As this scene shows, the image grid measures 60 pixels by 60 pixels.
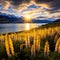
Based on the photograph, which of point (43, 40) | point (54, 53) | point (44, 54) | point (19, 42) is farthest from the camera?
point (43, 40)

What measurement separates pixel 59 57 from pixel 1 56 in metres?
2.19

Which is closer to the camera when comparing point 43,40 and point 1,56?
point 1,56

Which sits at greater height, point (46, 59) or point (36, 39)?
point (36, 39)

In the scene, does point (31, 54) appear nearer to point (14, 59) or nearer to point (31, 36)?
point (14, 59)

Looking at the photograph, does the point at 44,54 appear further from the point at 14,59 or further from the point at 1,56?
the point at 1,56

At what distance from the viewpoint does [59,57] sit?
7703mm

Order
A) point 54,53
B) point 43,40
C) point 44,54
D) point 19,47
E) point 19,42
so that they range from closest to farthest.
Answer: point 44,54 < point 54,53 < point 19,47 < point 19,42 < point 43,40

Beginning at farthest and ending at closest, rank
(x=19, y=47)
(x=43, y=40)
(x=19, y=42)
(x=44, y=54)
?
(x=43, y=40)
(x=19, y=42)
(x=19, y=47)
(x=44, y=54)

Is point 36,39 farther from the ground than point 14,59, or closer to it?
farther from the ground

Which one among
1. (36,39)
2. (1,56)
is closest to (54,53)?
(36,39)

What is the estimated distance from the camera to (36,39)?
7598 mm

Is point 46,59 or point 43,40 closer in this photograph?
point 46,59

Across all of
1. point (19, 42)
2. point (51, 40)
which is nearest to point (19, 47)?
point (19, 42)

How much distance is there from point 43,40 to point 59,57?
2253 mm
